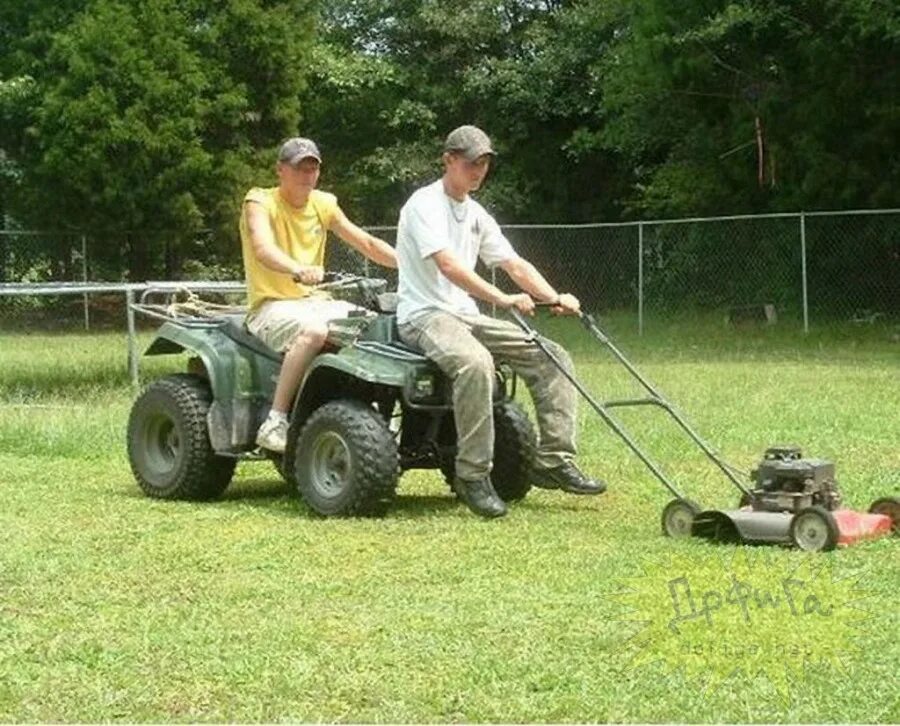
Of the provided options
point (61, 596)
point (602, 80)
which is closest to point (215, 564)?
point (61, 596)

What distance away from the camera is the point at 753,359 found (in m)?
20.0

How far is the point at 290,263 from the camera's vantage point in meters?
8.14

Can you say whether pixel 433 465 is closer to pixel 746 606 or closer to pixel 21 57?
pixel 746 606

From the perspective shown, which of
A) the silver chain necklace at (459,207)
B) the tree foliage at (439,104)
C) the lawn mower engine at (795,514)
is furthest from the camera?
the tree foliage at (439,104)

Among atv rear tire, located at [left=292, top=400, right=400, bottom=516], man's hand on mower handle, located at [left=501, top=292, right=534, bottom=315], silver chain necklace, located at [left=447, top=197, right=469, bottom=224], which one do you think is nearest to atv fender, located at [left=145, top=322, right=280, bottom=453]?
atv rear tire, located at [left=292, top=400, right=400, bottom=516]

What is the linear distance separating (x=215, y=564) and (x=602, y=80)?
25088 millimetres

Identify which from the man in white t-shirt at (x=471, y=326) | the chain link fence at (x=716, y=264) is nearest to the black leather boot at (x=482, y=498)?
the man in white t-shirt at (x=471, y=326)

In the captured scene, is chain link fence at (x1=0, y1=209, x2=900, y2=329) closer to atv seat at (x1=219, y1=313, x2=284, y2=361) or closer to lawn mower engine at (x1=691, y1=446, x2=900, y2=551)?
atv seat at (x1=219, y1=313, x2=284, y2=361)

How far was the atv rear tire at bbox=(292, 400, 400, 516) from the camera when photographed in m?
7.62

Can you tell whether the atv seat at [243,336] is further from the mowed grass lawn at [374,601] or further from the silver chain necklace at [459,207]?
the silver chain necklace at [459,207]

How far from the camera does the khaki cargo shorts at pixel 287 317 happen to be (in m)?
8.21

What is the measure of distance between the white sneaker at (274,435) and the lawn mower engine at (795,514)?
2.12 meters

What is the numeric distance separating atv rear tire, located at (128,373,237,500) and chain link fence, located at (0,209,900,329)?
1458 cm

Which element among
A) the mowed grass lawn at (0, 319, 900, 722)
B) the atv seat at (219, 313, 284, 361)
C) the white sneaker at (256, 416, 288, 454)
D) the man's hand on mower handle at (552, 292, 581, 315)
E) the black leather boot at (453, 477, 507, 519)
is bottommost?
the mowed grass lawn at (0, 319, 900, 722)
